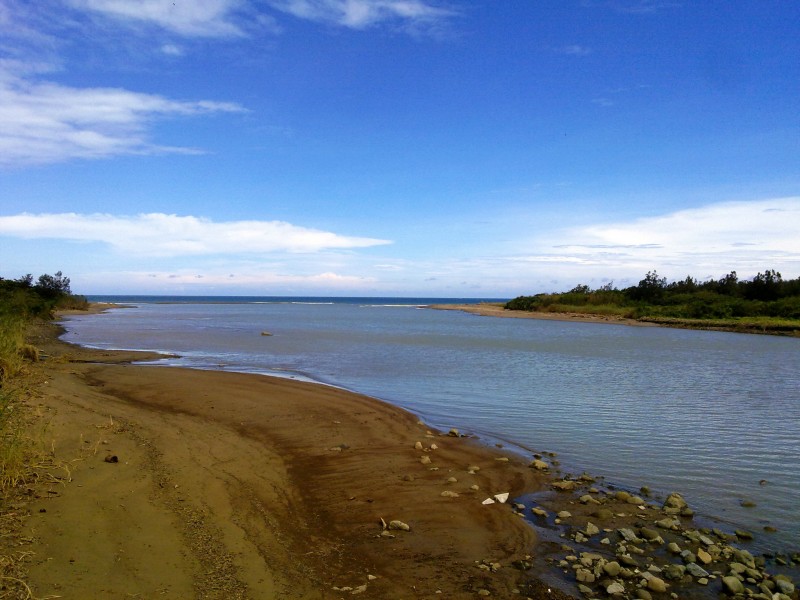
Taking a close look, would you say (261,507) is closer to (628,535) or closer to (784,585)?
(628,535)

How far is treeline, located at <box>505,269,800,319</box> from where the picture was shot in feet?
200

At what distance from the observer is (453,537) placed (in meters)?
7.09

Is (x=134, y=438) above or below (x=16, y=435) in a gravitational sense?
below

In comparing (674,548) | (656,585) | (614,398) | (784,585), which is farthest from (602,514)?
(614,398)

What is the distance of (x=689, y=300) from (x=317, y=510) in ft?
244

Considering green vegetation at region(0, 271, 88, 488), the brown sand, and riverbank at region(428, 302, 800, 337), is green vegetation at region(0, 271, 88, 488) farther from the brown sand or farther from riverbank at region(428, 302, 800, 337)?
riverbank at region(428, 302, 800, 337)

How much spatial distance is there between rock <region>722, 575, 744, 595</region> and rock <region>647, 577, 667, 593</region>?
2.11 feet

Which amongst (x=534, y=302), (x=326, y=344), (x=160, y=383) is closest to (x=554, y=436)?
(x=160, y=383)

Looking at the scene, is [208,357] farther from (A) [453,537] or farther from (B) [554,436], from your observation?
(A) [453,537]

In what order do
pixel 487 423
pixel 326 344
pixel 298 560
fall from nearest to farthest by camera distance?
pixel 298 560 → pixel 487 423 → pixel 326 344

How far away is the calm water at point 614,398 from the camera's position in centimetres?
975

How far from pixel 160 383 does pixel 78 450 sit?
8440 millimetres

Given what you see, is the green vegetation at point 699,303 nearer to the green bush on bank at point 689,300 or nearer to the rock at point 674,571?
the green bush on bank at point 689,300


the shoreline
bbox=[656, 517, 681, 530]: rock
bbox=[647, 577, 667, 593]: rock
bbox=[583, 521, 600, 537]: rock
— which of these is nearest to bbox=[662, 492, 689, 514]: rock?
the shoreline
